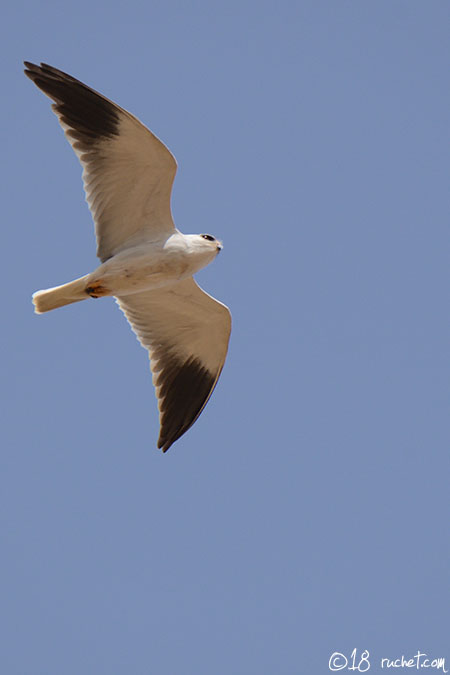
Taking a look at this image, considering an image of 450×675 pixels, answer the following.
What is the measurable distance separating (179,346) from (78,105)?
3.21 meters

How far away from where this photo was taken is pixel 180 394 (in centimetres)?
1370

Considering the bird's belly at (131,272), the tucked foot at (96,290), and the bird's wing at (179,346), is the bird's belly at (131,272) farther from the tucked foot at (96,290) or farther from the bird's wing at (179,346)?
the bird's wing at (179,346)

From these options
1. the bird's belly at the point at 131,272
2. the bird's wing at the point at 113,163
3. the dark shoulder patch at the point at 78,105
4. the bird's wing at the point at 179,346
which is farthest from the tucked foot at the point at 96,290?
the dark shoulder patch at the point at 78,105

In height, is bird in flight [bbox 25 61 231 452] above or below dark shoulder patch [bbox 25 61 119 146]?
below

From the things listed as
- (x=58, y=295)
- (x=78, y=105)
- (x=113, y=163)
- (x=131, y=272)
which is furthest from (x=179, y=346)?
(x=78, y=105)

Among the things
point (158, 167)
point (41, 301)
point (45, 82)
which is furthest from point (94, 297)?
point (45, 82)

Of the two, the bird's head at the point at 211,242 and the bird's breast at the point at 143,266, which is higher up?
the bird's head at the point at 211,242

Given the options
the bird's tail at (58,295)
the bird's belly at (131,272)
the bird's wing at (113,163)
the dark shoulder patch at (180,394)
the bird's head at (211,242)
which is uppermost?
the bird's wing at (113,163)

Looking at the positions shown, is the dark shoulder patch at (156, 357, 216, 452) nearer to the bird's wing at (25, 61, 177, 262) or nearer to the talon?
the talon

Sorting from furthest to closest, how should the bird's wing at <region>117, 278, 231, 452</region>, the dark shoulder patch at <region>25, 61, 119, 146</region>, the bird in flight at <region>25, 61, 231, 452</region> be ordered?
1. the bird's wing at <region>117, 278, 231, 452</region>
2. the bird in flight at <region>25, 61, 231, 452</region>
3. the dark shoulder patch at <region>25, 61, 119, 146</region>

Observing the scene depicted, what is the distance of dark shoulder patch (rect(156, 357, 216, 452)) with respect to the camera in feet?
44.6

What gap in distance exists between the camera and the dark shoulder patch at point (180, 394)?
1360 cm

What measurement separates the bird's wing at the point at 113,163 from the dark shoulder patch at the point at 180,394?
1.75 meters

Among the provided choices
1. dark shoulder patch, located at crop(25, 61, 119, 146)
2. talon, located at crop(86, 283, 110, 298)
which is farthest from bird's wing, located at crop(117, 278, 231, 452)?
dark shoulder patch, located at crop(25, 61, 119, 146)
